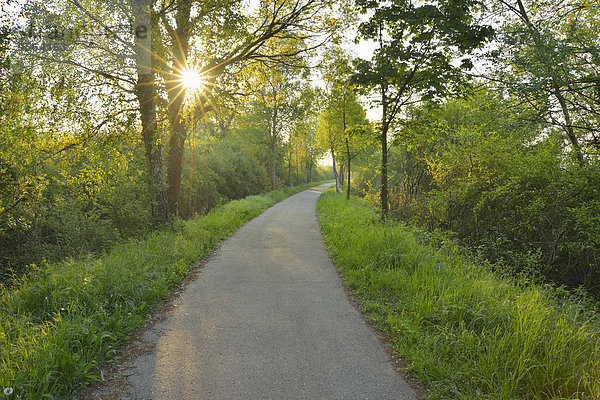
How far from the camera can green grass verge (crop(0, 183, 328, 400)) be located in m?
2.83

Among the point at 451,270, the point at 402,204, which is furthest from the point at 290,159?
the point at 451,270

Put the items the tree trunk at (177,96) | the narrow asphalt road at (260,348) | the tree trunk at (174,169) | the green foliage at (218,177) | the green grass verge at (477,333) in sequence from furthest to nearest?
the green foliage at (218,177) → the tree trunk at (174,169) → the tree trunk at (177,96) → the narrow asphalt road at (260,348) → the green grass verge at (477,333)

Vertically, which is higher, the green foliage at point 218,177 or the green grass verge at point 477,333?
the green foliage at point 218,177

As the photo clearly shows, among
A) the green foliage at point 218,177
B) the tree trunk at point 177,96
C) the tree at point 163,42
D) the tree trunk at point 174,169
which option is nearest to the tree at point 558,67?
the tree at point 163,42

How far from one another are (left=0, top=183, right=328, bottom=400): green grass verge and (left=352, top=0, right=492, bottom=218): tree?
264 inches

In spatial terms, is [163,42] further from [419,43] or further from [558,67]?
[558,67]

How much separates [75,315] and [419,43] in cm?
898

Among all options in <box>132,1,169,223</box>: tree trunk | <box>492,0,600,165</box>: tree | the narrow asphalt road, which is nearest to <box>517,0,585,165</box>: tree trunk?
<box>492,0,600,165</box>: tree

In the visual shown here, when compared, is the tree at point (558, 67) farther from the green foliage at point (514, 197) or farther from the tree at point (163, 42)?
the tree at point (163, 42)

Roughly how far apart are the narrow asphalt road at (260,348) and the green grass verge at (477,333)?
1.26 ft

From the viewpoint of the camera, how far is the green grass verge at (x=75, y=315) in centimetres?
283

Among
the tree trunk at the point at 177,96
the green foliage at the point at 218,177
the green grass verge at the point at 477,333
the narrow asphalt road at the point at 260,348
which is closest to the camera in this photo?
the green grass verge at the point at 477,333

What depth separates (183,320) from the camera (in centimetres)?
440

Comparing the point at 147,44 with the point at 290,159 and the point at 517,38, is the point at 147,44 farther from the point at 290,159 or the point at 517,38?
the point at 290,159
